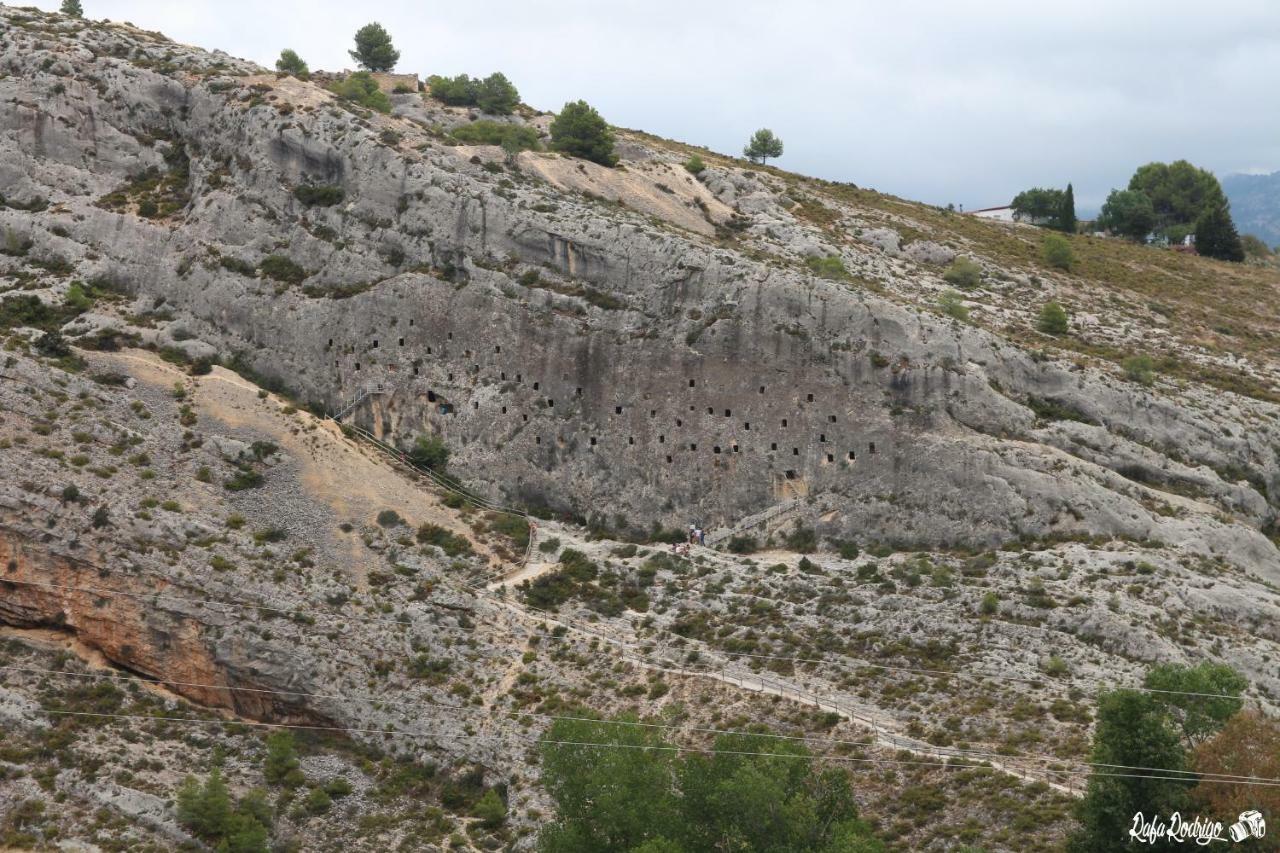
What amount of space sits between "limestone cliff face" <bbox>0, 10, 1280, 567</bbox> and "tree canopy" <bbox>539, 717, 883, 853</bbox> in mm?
23116

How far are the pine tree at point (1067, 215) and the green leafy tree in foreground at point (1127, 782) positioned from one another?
269 ft

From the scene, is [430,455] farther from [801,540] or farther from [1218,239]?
[1218,239]

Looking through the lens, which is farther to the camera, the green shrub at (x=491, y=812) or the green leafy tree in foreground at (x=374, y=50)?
the green leafy tree in foreground at (x=374, y=50)

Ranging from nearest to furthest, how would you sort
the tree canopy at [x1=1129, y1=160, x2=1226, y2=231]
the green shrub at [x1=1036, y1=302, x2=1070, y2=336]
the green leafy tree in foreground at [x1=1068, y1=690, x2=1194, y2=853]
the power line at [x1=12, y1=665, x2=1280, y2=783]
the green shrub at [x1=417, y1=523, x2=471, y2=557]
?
the green leafy tree in foreground at [x1=1068, y1=690, x2=1194, y2=853], the power line at [x1=12, y1=665, x2=1280, y2=783], the green shrub at [x1=417, y1=523, x2=471, y2=557], the green shrub at [x1=1036, y1=302, x2=1070, y2=336], the tree canopy at [x1=1129, y1=160, x2=1226, y2=231]

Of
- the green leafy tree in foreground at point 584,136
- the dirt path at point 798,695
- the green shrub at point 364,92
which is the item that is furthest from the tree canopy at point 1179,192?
the dirt path at point 798,695

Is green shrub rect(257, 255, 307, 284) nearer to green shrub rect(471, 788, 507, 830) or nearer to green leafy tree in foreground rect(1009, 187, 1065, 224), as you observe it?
green shrub rect(471, 788, 507, 830)

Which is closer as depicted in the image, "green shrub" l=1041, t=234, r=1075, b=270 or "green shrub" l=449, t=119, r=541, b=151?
"green shrub" l=449, t=119, r=541, b=151

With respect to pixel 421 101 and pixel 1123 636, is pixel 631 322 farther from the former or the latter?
pixel 421 101

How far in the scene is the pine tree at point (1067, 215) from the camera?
12662 cm

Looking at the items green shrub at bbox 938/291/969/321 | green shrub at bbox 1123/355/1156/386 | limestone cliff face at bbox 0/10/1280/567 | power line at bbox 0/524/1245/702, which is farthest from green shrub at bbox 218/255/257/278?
green shrub at bbox 1123/355/1156/386

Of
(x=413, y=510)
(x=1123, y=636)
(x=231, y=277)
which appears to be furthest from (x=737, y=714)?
(x=231, y=277)

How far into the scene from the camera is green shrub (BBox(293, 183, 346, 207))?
85000mm

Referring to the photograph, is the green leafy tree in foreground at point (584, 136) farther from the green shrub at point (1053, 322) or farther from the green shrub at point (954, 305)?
the green shrub at point (1053, 322)

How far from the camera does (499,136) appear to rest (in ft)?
328
